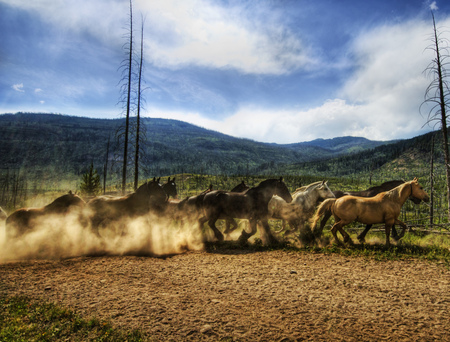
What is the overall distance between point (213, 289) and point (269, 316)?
5.77ft

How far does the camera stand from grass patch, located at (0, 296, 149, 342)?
4.15m

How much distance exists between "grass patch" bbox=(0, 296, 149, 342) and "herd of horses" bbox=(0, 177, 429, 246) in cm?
572

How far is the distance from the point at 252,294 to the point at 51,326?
157 inches

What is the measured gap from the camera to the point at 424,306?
507cm

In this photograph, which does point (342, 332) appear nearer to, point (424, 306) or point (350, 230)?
point (424, 306)

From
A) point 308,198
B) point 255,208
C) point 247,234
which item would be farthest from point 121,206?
point 308,198

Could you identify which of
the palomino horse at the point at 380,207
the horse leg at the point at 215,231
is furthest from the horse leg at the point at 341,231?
the horse leg at the point at 215,231

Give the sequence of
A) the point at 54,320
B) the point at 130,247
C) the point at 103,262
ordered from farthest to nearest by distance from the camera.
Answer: the point at 130,247
the point at 103,262
the point at 54,320

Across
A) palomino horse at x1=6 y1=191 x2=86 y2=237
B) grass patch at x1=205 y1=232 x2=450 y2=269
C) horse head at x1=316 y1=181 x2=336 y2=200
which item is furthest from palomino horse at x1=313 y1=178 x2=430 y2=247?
palomino horse at x1=6 y1=191 x2=86 y2=237

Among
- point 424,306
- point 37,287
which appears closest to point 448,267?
point 424,306

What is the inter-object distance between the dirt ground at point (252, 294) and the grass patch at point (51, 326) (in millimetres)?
277

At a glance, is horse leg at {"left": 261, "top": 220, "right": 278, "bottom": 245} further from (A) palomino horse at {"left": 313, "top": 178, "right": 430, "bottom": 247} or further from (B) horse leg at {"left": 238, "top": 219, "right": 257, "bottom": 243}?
(A) palomino horse at {"left": 313, "top": 178, "right": 430, "bottom": 247}

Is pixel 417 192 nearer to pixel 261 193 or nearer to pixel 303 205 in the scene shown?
pixel 303 205

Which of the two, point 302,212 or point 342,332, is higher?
point 302,212
